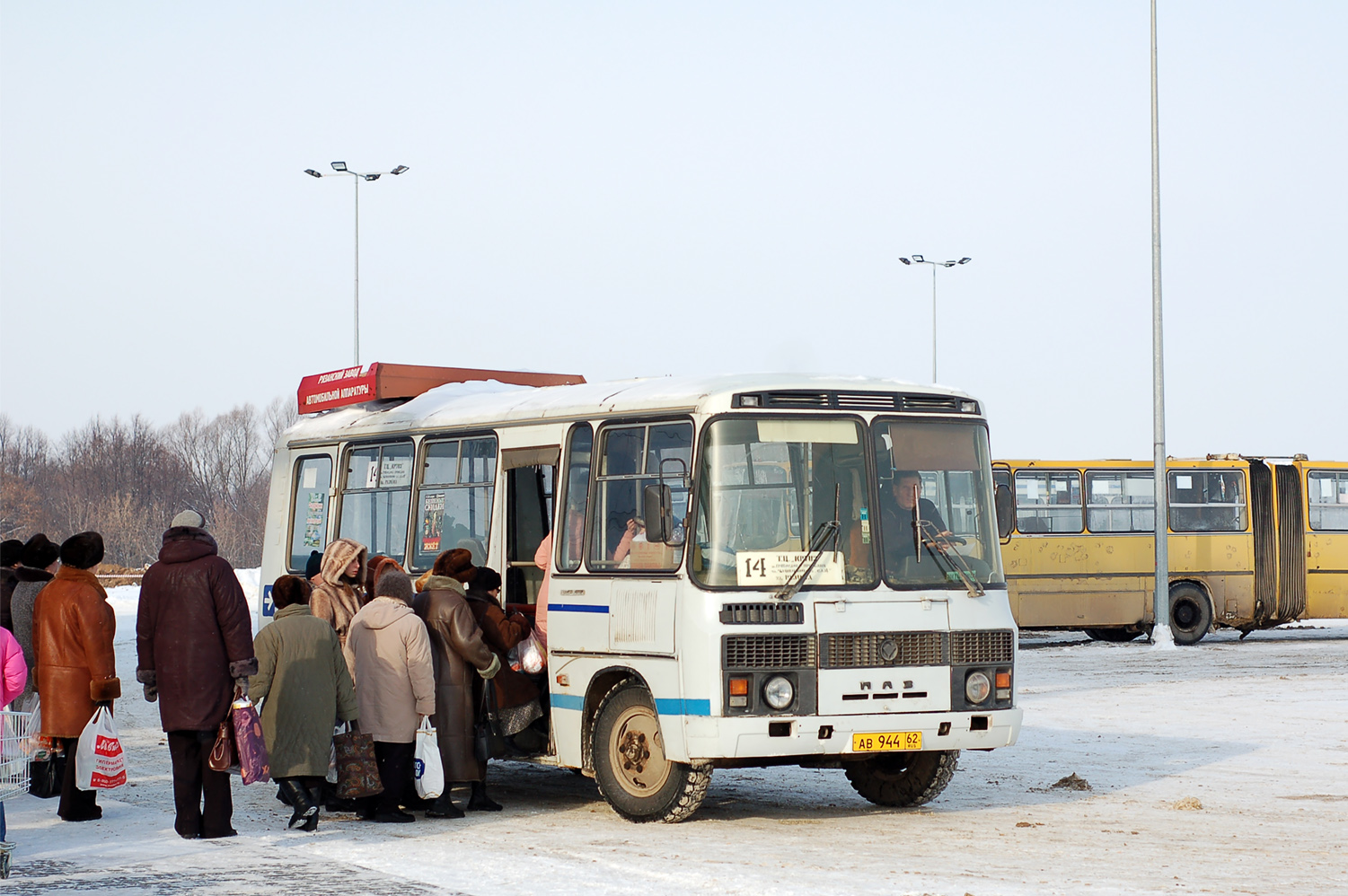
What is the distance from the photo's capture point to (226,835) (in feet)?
32.0

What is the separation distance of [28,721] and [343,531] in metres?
5.43

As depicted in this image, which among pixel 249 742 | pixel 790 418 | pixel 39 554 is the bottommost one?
pixel 249 742

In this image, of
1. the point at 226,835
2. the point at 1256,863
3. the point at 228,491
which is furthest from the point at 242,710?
the point at 228,491

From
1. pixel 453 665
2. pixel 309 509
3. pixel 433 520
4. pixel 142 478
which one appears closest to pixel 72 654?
pixel 453 665

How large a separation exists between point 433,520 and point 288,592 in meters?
2.46

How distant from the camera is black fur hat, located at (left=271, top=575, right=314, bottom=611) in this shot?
33.6ft

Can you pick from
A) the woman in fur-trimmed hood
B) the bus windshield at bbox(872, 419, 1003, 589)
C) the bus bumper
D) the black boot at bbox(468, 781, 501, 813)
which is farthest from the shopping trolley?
the bus windshield at bbox(872, 419, 1003, 589)

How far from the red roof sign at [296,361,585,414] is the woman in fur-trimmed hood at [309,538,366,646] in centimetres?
303

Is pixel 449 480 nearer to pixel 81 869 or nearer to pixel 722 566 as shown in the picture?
pixel 722 566

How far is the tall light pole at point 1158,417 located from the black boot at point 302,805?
63.2ft

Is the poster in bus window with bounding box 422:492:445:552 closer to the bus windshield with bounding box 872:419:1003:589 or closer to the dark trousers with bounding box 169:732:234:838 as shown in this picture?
the dark trousers with bounding box 169:732:234:838

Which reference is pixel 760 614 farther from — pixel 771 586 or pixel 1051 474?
pixel 1051 474

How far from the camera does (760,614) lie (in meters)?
9.84

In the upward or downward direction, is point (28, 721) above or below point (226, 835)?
above
